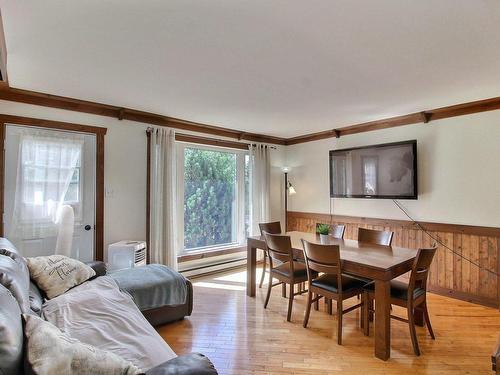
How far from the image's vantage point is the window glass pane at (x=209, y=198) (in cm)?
454

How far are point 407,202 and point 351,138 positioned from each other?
4.41 ft

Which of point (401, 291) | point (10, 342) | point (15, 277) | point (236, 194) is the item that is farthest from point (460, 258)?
point (15, 277)

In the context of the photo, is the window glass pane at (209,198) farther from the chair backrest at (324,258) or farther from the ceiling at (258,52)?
the chair backrest at (324,258)

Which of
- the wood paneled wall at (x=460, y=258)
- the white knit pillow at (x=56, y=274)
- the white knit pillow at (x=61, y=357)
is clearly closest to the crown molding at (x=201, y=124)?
the wood paneled wall at (x=460, y=258)

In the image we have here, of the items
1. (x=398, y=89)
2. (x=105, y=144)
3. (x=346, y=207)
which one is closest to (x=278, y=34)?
(x=398, y=89)

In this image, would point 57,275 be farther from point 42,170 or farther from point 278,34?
point 278,34

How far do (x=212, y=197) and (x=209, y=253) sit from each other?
3.06ft

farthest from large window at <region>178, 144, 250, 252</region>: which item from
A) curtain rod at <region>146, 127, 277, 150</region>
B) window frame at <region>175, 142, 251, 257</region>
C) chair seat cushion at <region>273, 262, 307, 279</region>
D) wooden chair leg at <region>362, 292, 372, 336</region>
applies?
wooden chair leg at <region>362, 292, 372, 336</region>

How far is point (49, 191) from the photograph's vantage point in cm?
330

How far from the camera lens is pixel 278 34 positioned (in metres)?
1.95

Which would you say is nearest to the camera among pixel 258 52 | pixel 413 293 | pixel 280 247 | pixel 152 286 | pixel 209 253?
pixel 258 52

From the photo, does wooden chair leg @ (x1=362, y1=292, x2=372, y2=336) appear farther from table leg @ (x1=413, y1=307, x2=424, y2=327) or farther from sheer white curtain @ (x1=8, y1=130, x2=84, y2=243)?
sheer white curtain @ (x1=8, y1=130, x2=84, y2=243)

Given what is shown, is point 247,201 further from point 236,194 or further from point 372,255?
point 372,255

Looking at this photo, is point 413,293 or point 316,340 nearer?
point 413,293
